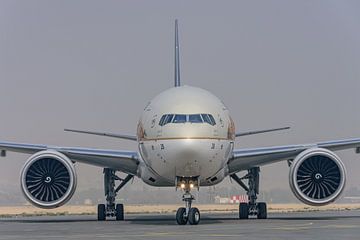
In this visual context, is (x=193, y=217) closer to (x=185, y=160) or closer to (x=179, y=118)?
(x=185, y=160)

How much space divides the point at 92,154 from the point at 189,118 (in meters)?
5.58

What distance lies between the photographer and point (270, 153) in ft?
102

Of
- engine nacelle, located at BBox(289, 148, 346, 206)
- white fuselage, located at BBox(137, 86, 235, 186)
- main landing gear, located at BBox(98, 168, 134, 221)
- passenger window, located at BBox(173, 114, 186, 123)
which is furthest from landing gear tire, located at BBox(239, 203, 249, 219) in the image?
passenger window, located at BBox(173, 114, 186, 123)

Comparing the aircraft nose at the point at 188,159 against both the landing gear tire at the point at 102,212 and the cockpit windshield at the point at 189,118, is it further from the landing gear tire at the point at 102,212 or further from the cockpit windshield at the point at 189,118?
the landing gear tire at the point at 102,212

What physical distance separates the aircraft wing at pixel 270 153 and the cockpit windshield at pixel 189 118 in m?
3.66

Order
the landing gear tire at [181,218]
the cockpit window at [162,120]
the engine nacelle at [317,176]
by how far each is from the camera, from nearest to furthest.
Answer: the landing gear tire at [181,218]
the cockpit window at [162,120]
the engine nacelle at [317,176]

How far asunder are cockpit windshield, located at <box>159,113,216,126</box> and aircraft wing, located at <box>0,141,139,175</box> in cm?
429

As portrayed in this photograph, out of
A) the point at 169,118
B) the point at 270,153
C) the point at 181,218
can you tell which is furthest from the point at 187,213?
the point at 270,153

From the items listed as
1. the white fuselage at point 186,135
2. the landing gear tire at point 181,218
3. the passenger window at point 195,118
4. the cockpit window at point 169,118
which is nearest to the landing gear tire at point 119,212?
the white fuselage at point 186,135

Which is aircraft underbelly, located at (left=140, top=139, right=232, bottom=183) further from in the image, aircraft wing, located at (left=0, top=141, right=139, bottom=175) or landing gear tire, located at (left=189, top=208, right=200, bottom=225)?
aircraft wing, located at (left=0, top=141, right=139, bottom=175)

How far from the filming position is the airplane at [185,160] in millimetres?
26500

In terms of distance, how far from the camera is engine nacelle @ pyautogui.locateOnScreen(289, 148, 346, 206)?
29.9 m

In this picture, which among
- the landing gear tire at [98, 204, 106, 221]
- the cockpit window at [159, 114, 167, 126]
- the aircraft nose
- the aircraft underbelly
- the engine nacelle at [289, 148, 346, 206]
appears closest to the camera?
the aircraft nose

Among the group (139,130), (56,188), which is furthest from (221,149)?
(56,188)
